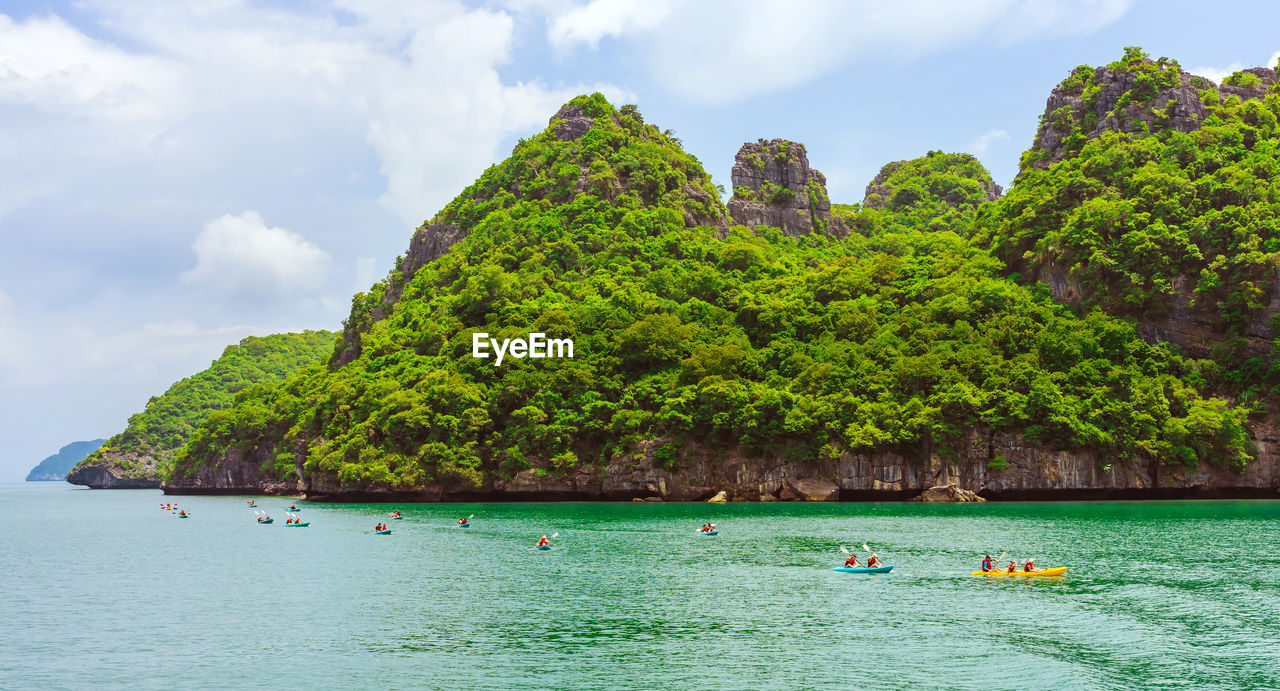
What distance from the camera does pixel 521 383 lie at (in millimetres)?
106375

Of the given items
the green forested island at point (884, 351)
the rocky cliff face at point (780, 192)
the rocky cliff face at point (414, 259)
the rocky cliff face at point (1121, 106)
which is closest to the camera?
the green forested island at point (884, 351)

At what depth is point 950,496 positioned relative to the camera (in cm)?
9050

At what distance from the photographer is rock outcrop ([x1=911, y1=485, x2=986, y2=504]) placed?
296 feet

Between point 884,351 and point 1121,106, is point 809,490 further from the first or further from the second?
point 1121,106

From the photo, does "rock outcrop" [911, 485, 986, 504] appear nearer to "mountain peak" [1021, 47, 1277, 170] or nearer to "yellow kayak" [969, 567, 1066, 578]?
"yellow kayak" [969, 567, 1066, 578]

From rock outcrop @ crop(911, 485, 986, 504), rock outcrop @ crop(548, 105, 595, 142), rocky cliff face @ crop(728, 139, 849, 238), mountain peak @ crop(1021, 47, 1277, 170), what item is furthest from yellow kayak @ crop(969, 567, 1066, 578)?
rock outcrop @ crop(548, 105, 595, 142)

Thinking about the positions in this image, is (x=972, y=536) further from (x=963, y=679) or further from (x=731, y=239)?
(x=731, y=239)

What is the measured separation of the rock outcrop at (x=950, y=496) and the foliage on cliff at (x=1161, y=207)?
1186 inches

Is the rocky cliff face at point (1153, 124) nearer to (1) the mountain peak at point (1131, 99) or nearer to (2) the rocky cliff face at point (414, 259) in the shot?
(1) the mountain peak at point (1131, 99)

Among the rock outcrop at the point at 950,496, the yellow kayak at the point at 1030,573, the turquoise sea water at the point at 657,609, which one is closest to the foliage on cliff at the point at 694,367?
the rock outcrop at the point at 950,496

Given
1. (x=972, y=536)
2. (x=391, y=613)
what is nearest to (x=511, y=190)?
(x=972, y=536)

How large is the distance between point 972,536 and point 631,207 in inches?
4037

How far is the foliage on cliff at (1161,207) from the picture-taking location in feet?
319

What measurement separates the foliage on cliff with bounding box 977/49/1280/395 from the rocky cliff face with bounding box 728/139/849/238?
146 feet
